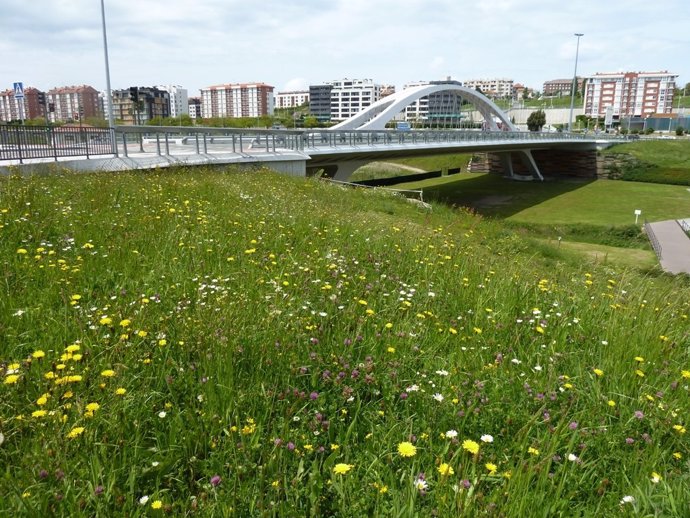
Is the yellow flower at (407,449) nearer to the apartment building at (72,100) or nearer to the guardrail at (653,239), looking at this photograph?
the guardrail at (653,239)

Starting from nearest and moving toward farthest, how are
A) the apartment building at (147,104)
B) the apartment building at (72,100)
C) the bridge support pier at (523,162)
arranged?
the bridge support pier at (523,162), the apartment building at (147,104), the apartment building at (72,100)

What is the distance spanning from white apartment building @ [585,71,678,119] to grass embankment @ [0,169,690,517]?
629ft

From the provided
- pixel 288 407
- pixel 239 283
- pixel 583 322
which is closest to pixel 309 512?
pixel 288 407

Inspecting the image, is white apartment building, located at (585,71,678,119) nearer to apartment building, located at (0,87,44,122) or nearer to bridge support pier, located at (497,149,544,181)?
bridge support pier, located at (497,149,544,181)

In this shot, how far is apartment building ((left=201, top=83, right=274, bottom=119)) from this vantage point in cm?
17950

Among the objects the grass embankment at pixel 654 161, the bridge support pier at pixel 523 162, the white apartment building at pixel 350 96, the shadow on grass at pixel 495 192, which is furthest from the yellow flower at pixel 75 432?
the white apartment building at pixel 350 96

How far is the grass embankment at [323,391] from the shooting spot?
218cm

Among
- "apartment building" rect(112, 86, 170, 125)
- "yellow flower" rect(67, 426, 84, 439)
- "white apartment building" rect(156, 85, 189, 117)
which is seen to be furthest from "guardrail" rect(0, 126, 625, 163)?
"white apartment building" rect(156, 85, 189, 117)

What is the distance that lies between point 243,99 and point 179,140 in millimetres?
158988

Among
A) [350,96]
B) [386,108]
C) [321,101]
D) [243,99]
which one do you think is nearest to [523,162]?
[386,108]

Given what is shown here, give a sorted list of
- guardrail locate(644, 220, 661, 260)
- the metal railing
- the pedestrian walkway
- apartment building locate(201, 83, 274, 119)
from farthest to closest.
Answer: apartment building locate(201, 83, 274, 119) < guardrail locate(644, 220, 661, 260) < the pedestrian walkway < the metal railing

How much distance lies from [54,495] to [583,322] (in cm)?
393

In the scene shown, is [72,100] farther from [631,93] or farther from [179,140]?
[631,93]

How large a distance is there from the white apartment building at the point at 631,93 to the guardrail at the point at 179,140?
15737 cm
